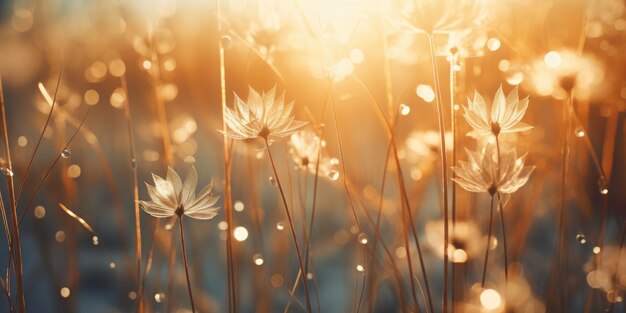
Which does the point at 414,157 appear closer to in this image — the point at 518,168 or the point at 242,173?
the point at 242,173

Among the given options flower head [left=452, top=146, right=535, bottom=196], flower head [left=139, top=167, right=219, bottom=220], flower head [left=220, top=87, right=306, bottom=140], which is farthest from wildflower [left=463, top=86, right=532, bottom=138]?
flower head [left=139, top=167, right=219, bottom=220]

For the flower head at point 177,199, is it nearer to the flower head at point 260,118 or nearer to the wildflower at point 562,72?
the flower head at point 260,118

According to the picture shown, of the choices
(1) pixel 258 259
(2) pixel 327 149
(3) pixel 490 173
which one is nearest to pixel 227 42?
(2) pixel 327 149

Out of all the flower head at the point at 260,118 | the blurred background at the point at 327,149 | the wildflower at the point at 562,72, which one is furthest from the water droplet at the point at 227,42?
the wildflower at the point at 562,72

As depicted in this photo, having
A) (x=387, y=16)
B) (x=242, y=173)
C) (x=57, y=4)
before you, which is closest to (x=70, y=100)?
(x=242, y=173)

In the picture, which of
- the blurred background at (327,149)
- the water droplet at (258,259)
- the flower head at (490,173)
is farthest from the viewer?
the blurred background at (327,149)

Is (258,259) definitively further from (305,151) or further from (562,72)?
(562,72)
